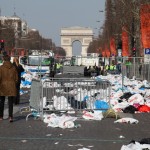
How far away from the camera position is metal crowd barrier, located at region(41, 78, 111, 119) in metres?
17.4

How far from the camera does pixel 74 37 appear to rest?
7372 inches

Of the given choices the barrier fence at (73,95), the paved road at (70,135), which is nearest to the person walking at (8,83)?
the paved road at (70,135)

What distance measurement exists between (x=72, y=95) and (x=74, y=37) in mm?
170257

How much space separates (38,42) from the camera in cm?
14162

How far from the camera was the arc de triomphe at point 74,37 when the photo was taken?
186488 mm

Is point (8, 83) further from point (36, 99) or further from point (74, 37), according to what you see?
point (74, 37)

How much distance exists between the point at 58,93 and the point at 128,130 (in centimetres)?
391

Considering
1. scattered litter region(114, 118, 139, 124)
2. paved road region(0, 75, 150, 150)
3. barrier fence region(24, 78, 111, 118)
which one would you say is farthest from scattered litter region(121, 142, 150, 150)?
barrier fence region(24, 78, 111, 118)

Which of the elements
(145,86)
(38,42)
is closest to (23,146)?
(145,86)

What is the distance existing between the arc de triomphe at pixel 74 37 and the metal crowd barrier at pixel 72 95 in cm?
16479

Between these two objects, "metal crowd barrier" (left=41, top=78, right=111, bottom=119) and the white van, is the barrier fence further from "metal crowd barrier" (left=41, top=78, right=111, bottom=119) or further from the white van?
the white van

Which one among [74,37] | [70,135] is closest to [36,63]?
[70,135]

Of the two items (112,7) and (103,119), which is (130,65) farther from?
(112,7)

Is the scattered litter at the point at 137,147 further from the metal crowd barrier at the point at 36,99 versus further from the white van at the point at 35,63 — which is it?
the white van at the point at 35,63
